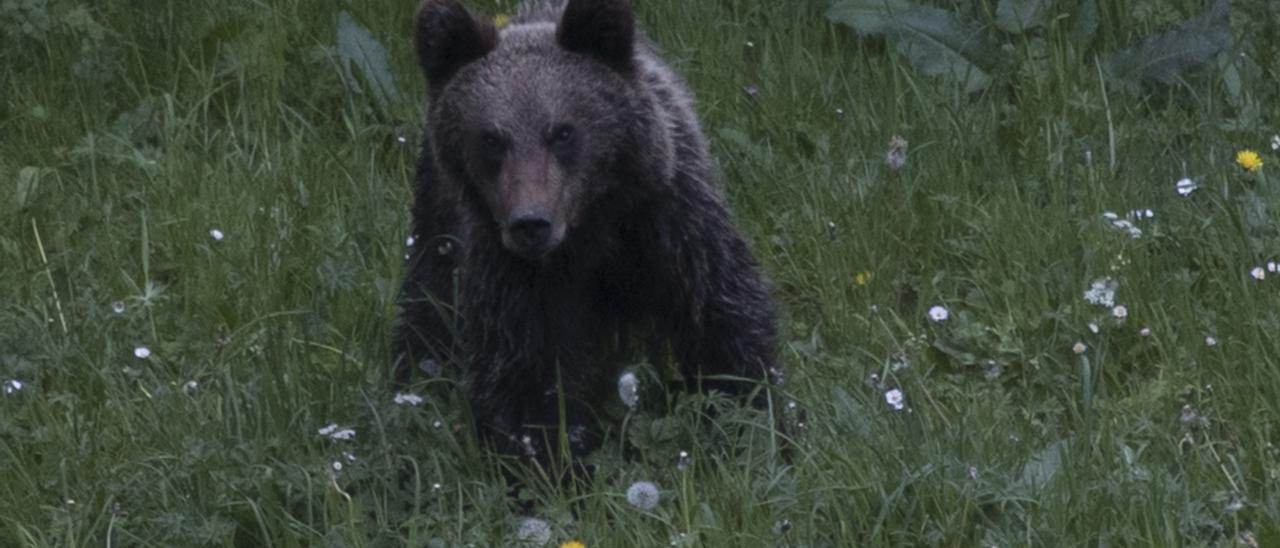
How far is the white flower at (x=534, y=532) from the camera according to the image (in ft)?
15.3

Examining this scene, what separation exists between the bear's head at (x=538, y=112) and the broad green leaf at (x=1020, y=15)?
6.81 feet

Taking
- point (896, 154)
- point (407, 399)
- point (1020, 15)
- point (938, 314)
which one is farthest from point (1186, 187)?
point (407, 399)

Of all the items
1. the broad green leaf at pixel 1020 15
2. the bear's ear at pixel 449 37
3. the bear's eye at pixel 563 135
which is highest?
the bear's ear at pixel 449 37

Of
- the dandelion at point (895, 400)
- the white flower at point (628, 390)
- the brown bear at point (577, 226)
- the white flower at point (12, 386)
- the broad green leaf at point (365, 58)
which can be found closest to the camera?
the dandelion at point (895, 400)

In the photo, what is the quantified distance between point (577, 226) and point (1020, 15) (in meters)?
2.46

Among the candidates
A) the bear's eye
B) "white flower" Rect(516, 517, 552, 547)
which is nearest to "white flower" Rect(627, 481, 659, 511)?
"white flower" Rect(516, 517, 552, 547)

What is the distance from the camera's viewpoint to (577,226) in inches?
206

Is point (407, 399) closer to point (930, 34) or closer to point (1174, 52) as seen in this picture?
point (930, 34)

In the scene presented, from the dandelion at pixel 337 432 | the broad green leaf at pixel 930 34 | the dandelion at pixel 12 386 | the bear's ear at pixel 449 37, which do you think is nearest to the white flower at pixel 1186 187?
the broad green leaf at pixel 930 34

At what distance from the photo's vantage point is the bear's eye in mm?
5125

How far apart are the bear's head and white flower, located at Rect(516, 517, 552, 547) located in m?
0.64

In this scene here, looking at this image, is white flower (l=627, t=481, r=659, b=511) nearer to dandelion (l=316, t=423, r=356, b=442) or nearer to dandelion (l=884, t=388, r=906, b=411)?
dandelion (l=884, t=388, r=906, b=411)

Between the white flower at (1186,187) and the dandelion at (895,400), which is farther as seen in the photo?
the white flower at (1186,187)

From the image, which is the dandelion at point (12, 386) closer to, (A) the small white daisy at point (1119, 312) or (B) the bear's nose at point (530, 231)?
(B) the bear's nose at point (530, 231)
